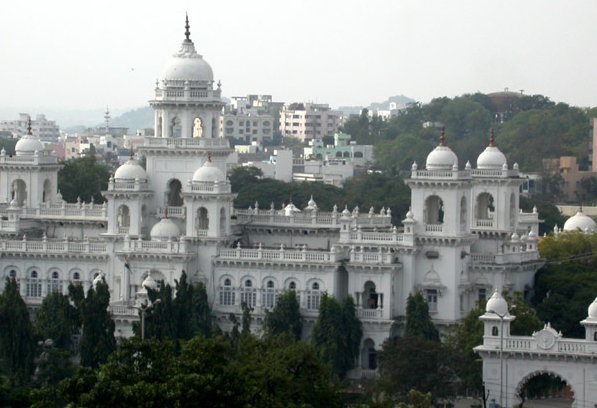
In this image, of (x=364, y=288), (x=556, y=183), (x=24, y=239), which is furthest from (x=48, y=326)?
(x=556, y=183)

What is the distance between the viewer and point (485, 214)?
277 ft

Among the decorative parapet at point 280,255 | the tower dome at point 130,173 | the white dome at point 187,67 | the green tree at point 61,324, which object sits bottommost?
the green tree at point 61,324

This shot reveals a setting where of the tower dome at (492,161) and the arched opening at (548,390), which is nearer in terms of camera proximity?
the arched opening at (548,390)

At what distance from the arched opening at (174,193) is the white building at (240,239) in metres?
0.06

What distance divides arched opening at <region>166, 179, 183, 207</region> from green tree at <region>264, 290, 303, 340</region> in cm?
869

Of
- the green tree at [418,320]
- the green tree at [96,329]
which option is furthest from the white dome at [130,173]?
the green tree at [418,320]

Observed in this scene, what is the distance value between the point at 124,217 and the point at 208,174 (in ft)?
15.7

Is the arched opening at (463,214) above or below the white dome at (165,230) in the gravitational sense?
above

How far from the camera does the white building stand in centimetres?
7769

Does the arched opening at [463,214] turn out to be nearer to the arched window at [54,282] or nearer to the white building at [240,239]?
the white building at [240,239]

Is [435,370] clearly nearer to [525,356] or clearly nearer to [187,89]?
[525,356]

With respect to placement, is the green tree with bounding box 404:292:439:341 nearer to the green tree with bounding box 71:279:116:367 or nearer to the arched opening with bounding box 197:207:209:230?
the arched opening with bounding box 197:207:209:230

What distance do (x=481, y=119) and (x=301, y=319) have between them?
102664mm

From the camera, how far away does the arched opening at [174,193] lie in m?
83.6
